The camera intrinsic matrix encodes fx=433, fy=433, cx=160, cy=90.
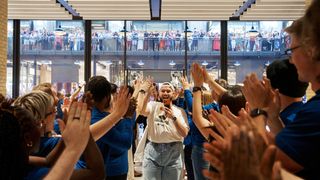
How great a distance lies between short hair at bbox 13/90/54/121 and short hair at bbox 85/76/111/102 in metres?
0.81

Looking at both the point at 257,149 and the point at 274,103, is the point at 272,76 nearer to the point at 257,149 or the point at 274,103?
the point at 274,103

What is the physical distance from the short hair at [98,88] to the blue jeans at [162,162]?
58.6 inches

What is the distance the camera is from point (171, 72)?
10367 millimetres

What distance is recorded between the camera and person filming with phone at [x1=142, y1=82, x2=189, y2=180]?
423cm

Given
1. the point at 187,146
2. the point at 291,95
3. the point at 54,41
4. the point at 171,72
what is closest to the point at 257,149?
the point at 291,95

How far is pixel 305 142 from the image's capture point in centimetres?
118

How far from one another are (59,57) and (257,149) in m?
10.1

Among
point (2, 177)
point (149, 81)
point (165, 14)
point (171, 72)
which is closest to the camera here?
point (2, 177)

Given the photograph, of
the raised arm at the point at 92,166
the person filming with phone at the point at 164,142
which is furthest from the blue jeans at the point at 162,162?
the raised arm at the point at 92,166

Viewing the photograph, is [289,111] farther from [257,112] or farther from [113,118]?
[113,118]

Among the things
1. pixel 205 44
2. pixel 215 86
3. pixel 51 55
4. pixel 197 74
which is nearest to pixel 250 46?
pixel 205 44

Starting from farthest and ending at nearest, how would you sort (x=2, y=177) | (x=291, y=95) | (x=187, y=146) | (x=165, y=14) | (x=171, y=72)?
(x=171, y=72) → (x=165, y=14) → (x=187, y=146) → (x=291, y=95) → (x=2, y=177)

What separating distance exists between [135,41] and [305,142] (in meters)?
9.59

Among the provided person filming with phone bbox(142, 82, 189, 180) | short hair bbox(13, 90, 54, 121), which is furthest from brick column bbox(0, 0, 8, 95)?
short hair bbox(13, 90, 54, 121)
